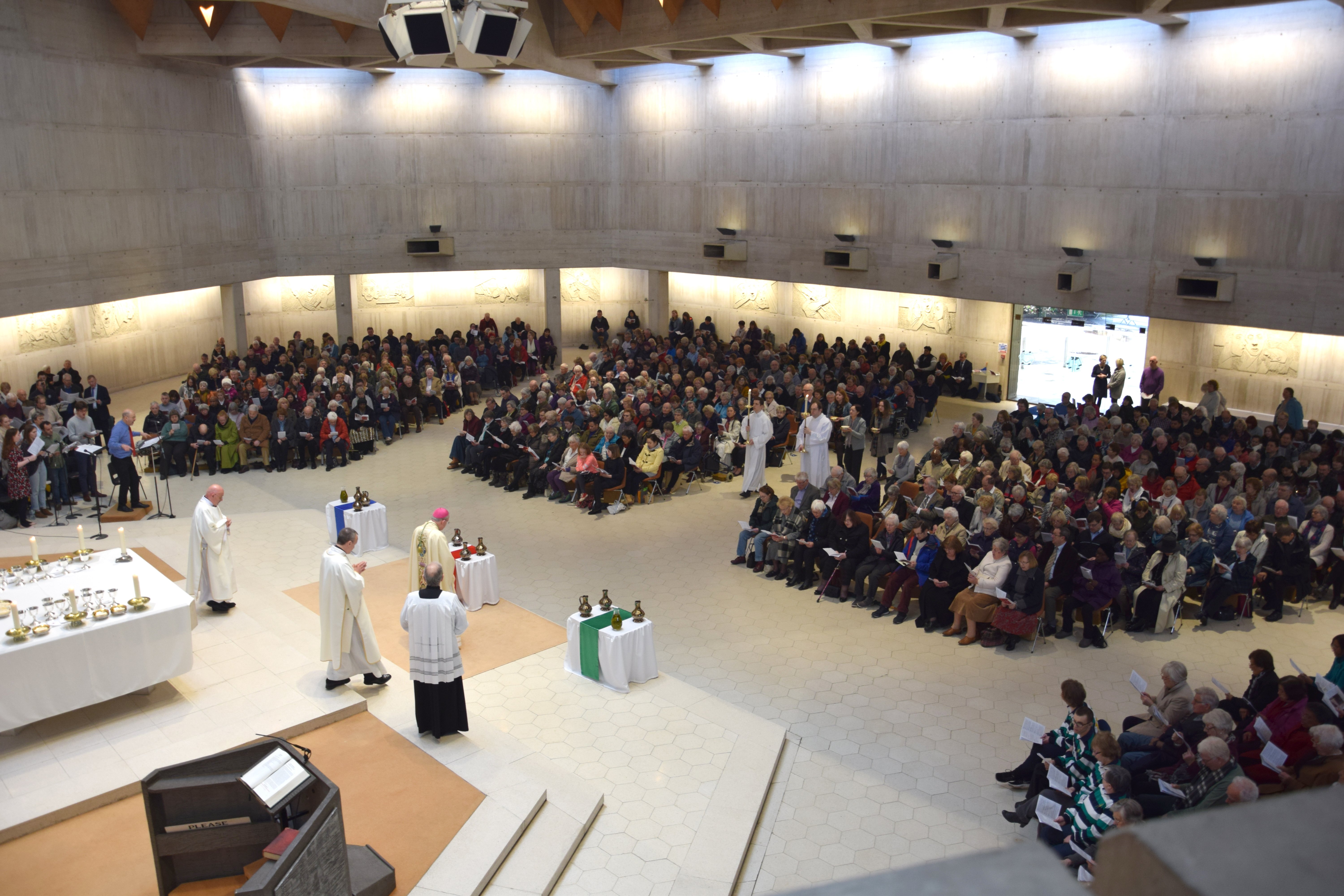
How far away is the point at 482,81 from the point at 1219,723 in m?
23.1

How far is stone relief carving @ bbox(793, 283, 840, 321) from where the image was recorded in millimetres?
24750

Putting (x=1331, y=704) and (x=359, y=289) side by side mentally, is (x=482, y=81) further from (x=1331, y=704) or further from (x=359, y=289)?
(x=1331, y=704)

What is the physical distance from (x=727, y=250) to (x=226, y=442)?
12.5m

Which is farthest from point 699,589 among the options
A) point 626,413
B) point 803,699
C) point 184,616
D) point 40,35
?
point 40,35

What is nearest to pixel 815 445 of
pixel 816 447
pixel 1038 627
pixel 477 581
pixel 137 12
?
pixel 816 447

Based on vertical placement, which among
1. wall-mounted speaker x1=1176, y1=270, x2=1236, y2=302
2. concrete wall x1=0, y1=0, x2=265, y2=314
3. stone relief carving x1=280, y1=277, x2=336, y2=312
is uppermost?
concrete wall x1=0, y1=0, x2=265, y2=314

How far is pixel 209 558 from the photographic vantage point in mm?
10102

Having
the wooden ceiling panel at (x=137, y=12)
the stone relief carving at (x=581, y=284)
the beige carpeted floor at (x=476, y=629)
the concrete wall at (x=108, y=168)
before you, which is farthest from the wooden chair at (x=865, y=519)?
the stone relief carving at (x=581, y=284)

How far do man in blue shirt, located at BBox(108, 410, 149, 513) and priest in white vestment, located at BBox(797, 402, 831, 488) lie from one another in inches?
377

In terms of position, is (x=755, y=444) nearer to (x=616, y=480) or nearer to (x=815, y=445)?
(x=815, y=445)

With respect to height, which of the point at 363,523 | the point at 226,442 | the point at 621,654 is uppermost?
the point at 226,442

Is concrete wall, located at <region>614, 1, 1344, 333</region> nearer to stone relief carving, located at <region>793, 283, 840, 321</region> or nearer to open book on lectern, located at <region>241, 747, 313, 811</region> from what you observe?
stone relief carving, located at <region>793, 283, 840, 321</region>

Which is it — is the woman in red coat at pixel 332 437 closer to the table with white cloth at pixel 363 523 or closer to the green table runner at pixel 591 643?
the table with white cloth at pixel 363 523

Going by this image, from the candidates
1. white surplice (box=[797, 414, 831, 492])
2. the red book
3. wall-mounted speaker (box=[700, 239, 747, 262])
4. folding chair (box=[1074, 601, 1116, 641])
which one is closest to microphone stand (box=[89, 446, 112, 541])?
the red book
